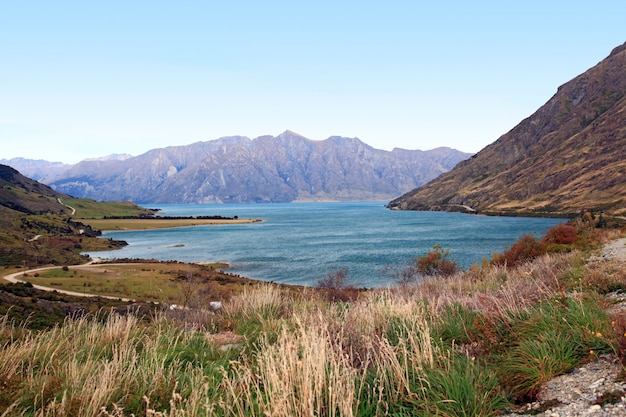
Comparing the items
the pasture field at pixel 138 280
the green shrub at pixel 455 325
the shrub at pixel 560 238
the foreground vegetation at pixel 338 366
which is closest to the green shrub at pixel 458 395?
the foreground vegetation at pixel 338 366

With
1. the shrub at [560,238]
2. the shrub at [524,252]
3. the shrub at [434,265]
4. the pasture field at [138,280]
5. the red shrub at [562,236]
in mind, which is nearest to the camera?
the shrub at [560,238]

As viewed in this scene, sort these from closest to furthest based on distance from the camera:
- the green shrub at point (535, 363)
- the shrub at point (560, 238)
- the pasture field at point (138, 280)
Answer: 1. the green shrub at point (535, 363)
2. the shrub at point (560, 238)
3. the pasture field at point (138, 280)

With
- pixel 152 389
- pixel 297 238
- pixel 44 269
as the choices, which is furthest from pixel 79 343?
pixel 297 238

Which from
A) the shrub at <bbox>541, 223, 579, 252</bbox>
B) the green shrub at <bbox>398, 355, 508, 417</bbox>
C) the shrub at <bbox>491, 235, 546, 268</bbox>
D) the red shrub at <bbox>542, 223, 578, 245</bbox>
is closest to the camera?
the green shrub at <bbox>398, 355, 508, 417</bbox>

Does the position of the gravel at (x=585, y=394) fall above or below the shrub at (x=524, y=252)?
above

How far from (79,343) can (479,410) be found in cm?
810

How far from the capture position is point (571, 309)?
8.02m

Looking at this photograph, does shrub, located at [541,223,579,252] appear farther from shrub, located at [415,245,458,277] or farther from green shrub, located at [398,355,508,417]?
green shrub, located at [398,355,508,417]

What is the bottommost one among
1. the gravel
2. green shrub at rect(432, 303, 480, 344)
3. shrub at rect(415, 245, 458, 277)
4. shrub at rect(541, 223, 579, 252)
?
shrub at rect(415, 245, 458, 277)

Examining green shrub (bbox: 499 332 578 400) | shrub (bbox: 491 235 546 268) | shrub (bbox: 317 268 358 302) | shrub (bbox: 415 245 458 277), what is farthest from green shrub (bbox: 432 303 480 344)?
shrub (bbox: 415 245 458 277)

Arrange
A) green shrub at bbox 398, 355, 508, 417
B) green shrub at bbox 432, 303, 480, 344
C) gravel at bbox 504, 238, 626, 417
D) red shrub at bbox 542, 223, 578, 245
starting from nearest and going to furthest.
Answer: gravel at bbox 504, 238, 626, 417 → green shrub at bbox 398, 355, 508, 417 → green shrub at bbox 432, 303, 480, 344 → red shrub at bbox 542, 223, 578, 245

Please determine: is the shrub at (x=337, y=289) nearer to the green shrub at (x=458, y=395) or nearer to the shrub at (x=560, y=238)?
the green shrub at (x=458, y=395)

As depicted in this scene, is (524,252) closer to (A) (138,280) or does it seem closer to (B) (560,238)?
(B) (560,238)

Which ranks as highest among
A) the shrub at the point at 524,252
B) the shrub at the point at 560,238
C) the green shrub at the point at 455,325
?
the green shrub at the point at 455,325
